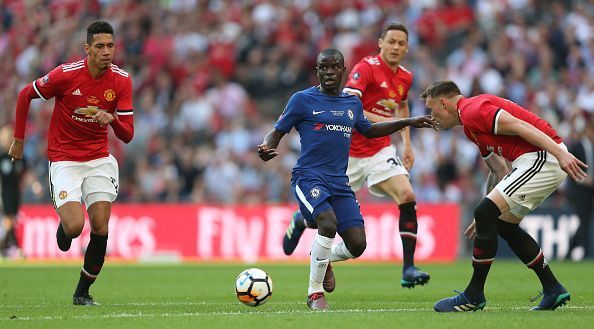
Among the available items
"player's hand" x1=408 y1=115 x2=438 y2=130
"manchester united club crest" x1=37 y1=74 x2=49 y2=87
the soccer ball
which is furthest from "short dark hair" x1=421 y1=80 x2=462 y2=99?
"manchester united club crest" x1=37 y1=74 x2=49 y2=87

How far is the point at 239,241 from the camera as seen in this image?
21391 millimetres

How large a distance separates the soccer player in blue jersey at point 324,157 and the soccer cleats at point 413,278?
5.31 ft

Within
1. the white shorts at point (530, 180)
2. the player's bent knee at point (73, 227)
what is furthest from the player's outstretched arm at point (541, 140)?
the player's bent knee at point (73, 227)

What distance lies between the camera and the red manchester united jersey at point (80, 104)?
1076 centimetres

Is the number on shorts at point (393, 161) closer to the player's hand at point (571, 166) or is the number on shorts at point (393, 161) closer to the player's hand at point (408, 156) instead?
the player's hand at point (408, 156)

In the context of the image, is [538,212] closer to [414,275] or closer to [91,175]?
[414,275]

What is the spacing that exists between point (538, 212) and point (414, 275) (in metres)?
9.40

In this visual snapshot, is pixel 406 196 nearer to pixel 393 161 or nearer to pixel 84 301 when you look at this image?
pixel 393 161

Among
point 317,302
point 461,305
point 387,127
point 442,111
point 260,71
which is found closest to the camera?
point 461,305

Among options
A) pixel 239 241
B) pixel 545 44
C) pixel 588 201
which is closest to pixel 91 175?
pixel 239 241

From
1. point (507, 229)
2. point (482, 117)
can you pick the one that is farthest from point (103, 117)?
point (507, 229)

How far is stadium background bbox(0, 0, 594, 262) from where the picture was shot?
2223cm

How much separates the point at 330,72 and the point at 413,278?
2.80 meters

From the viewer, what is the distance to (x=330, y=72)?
33.4ft
